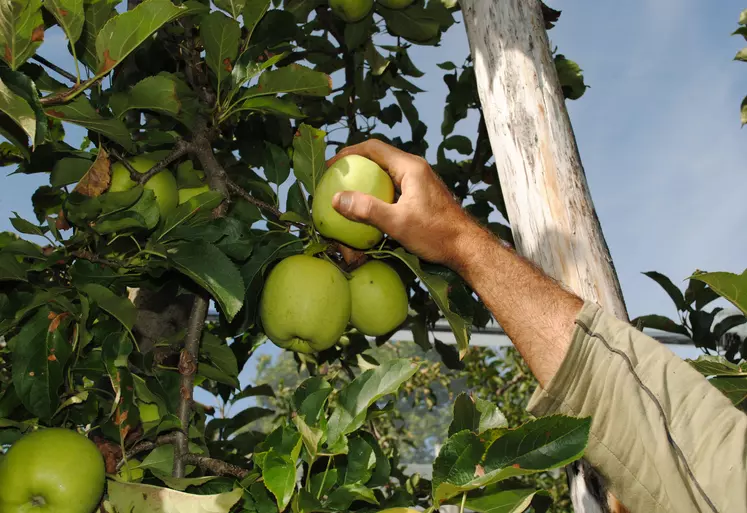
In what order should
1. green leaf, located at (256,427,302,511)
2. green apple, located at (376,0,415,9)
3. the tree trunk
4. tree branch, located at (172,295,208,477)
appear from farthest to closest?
1. green apple, located at (376,0,415,9)
2. the tree trunk
3. tree branch, located at (172,295,208,477)
4. green leaf, located at (256,427,302,511)

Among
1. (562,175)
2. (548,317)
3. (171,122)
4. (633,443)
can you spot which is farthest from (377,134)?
(633,443)

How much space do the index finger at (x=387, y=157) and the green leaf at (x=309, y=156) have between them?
0.10 feet

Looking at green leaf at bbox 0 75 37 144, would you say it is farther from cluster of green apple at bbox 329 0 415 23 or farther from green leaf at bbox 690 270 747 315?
cluster of green apple at bbox 329 0 415 23

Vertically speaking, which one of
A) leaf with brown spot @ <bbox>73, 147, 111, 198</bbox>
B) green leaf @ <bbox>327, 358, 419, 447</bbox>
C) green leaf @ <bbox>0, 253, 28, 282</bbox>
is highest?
leaf with brown spot @ <bbox>73, 147, 111, 198</bbox>

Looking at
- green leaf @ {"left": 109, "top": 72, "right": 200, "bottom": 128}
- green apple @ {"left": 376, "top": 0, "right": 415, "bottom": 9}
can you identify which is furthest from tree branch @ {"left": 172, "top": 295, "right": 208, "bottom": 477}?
green apple @ {"left": 376, "top": 0, "right": 415, "bottom": 9}

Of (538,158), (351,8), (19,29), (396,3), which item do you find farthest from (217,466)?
(396,3)

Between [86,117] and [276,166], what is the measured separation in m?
0.46

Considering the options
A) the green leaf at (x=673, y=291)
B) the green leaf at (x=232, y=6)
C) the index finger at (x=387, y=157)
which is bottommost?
the green leaf at (x=673, y=291)

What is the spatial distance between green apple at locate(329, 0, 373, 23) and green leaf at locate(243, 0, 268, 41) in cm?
62

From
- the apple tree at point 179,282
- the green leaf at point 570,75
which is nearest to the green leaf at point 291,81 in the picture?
the apple tree at point 179,282

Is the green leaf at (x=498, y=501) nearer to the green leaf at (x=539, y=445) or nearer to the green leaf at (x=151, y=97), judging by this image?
the green leaf at (x=539, y=445)

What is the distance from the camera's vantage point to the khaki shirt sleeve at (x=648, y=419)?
1041mm

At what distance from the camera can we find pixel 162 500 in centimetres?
95

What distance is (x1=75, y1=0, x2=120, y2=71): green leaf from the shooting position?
1192 mm
